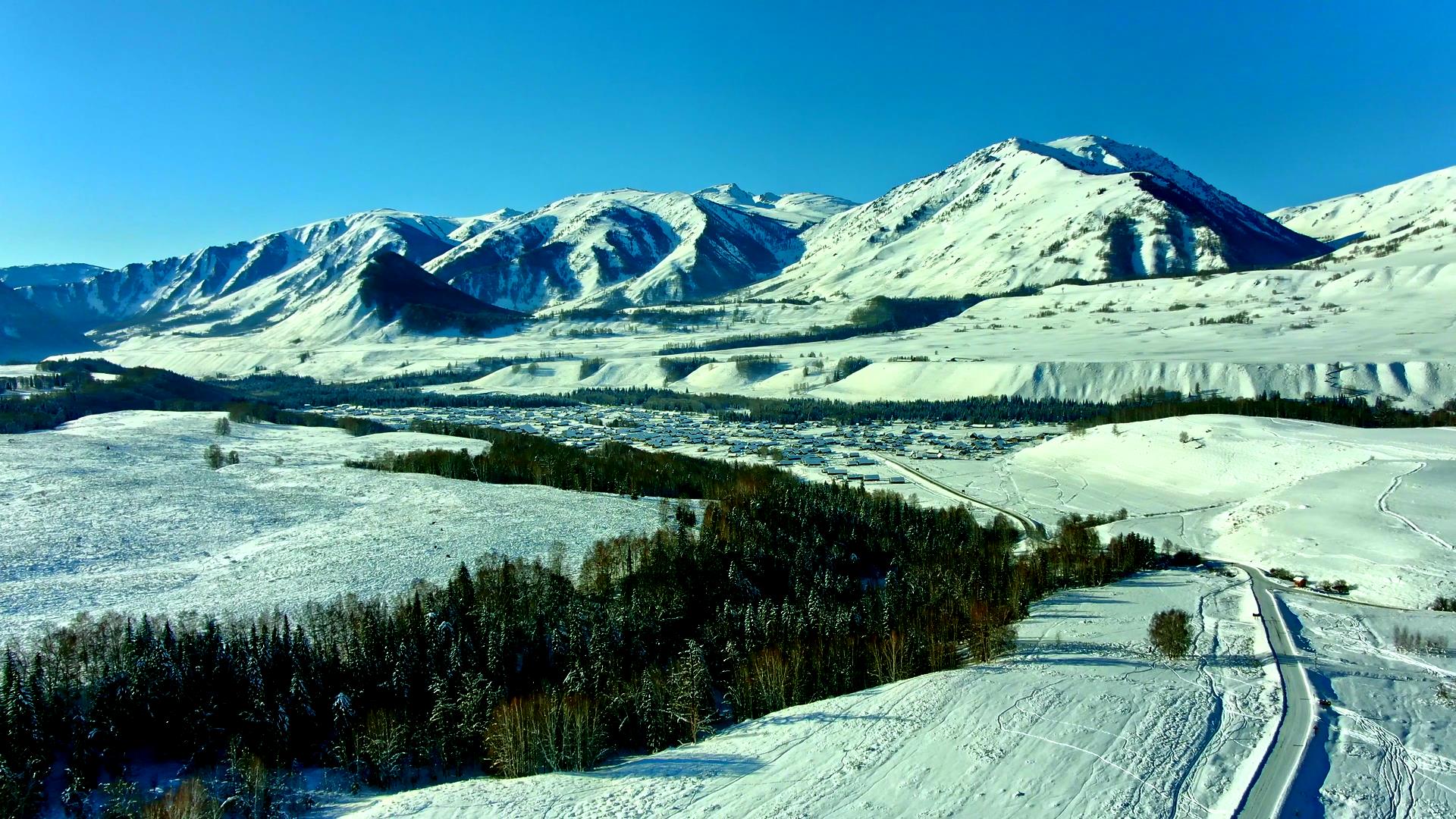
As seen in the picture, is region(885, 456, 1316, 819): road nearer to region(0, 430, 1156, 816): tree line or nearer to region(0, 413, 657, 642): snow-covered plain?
region(0, 430, 1156, 816): tree line

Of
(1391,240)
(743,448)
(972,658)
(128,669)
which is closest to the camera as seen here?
(128,669)

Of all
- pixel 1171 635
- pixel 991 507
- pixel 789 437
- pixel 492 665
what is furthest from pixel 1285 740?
pixel 789 437

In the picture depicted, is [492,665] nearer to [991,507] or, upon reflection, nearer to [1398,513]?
[991,507]

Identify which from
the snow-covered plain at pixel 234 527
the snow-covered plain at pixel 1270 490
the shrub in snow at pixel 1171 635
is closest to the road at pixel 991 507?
the snow-covered plain at pixel 1270 490

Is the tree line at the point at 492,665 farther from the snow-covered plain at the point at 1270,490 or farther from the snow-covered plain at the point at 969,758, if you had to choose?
the snow-covered plain at the point at 1270,490

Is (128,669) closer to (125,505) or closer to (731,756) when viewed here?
(731,756)

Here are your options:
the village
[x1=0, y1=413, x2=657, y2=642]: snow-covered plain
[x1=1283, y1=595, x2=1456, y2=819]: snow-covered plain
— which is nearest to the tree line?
[x1=0, y1=413, x2=657, y2=642]: snow-covered plain

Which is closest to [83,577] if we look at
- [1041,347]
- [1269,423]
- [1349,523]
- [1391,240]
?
[1349,523]
